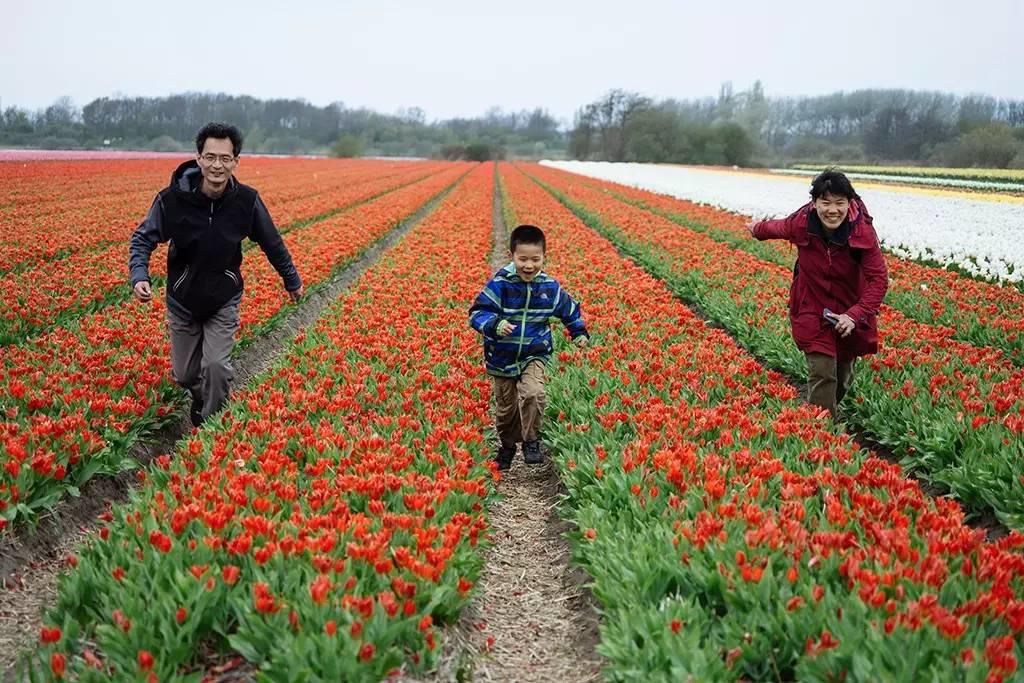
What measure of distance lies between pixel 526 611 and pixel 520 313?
7.24 feet

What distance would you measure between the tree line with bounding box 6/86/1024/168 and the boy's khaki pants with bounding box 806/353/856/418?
5794 centimetres

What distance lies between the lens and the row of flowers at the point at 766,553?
3084 millimetres

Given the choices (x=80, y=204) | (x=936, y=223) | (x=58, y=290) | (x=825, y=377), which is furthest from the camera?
(x=80, y=204)

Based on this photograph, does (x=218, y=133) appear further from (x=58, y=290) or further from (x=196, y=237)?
(x=58, y=290)

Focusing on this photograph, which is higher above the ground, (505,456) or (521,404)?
(521,404)

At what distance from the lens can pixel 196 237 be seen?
6.11 meters

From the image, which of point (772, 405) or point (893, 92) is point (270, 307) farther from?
point (893, 92)

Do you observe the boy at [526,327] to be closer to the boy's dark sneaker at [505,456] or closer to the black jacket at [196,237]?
the boy's dark sneaker at [505,456]

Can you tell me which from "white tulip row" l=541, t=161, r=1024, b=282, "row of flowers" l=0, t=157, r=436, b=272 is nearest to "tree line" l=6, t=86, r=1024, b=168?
"white tulip row" l=541, t=161, r=1024, b=282

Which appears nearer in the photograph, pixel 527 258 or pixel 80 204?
pixel 527 258

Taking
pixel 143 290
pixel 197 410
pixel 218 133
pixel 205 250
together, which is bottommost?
pixel 197 410

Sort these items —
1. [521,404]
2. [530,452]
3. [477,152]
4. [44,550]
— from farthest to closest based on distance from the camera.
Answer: [477,152] < [530,452] < [521,404] < [44,550]

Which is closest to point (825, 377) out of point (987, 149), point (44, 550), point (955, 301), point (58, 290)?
point (44, 550)

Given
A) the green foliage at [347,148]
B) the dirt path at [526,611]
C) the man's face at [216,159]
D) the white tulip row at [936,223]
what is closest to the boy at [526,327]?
the dirt path at [526,611]
